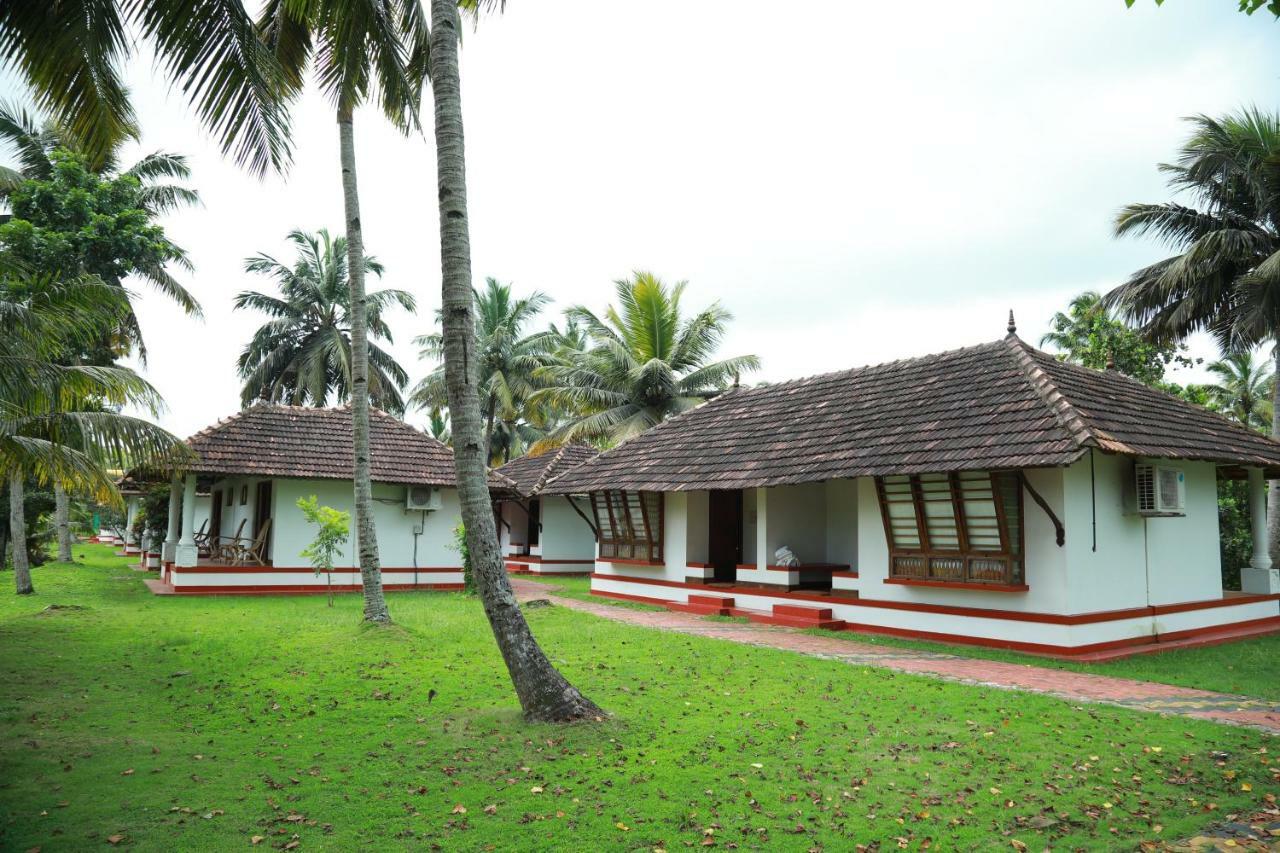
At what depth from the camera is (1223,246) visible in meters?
18.4

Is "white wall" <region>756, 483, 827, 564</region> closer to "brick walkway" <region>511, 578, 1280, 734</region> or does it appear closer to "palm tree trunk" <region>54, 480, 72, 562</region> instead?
A: "brick walkway" <region>511, 578, 1280, 734</region>

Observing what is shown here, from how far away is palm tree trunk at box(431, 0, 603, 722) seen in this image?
261 inches

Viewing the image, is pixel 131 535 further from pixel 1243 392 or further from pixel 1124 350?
pixel 1243 392

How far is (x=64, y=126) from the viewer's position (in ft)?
25.1

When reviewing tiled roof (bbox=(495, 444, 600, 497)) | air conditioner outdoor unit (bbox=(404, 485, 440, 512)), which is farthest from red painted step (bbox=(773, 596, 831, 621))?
tiled roof (bbox=(495, 444, 600, 497))

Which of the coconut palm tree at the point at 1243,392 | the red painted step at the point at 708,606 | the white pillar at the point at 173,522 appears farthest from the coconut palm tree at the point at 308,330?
the coconut palm tree at the point at 1243,392

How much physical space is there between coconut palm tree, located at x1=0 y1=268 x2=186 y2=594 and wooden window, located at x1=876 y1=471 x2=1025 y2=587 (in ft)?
35.1

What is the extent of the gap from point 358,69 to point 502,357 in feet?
80.6

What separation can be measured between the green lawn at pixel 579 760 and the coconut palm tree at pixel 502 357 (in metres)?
24.5

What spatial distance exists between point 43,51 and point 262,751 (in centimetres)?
563

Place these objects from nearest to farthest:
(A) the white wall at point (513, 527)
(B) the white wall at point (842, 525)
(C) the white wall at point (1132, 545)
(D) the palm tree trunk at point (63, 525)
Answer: (C) the white wall at point (1132, 545)
(B) the white wall at point (842, 525)
(D) the palm tree trunk at point (63, 525)
(A) the white wall at point (513, 527)

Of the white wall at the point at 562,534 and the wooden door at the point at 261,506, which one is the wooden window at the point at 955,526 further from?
the white wall at the point at 562,534

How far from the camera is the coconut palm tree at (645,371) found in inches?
1079

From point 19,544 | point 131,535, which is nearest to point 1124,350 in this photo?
point 19,544
